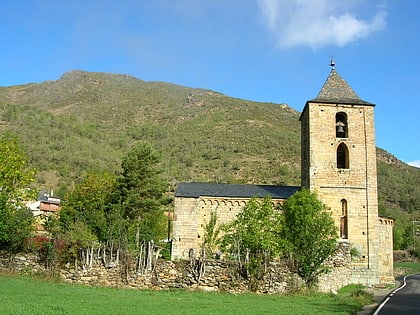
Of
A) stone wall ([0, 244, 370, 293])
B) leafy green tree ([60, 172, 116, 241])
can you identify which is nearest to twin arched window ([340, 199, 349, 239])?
stone wall ([0, 244, 370, 293])

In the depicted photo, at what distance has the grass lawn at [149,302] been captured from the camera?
12164 millimetres

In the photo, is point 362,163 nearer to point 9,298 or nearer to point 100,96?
point 9,298

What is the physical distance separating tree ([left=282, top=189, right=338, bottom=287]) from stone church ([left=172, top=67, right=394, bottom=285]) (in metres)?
3.98

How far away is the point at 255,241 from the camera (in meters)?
21.2

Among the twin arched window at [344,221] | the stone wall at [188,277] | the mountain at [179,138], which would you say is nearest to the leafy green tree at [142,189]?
the stone wall at [188,277]

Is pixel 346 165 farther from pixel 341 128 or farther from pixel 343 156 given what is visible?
pixel 341 128

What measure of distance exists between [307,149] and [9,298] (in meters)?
22.0

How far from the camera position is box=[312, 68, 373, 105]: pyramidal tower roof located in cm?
3072

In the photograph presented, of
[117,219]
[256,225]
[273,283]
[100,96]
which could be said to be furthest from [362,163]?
[100,96]

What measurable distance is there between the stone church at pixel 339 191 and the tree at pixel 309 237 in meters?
3.98

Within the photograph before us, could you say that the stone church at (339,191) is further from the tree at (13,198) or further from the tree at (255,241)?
the tree at (13,198)

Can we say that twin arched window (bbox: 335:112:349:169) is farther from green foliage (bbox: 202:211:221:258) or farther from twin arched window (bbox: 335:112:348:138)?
green foliage (bbox: 202:211:221:258)

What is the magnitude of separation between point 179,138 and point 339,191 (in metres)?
55.1

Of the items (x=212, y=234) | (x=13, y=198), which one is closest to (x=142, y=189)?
(x=212, y=234)
